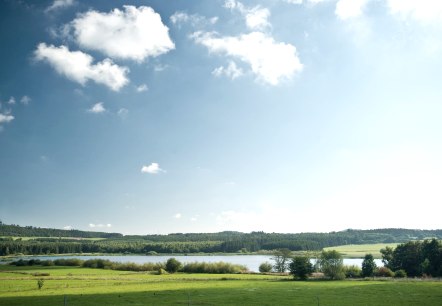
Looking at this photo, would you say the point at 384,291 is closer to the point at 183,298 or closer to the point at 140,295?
the point at 183,298

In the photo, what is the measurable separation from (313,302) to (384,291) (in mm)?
21565

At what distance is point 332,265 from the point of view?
4306 inches

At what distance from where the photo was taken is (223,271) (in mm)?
129750

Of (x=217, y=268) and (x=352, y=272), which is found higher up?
(x=217, y=268)

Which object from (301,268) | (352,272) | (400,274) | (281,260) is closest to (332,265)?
(301,268)

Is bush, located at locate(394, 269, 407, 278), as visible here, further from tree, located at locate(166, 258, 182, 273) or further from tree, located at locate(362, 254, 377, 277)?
tree, located at locate(166, 258, 182, 273)

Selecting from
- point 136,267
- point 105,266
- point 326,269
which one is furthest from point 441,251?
point 105,266

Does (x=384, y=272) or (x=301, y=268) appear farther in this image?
(x=384, y=272)

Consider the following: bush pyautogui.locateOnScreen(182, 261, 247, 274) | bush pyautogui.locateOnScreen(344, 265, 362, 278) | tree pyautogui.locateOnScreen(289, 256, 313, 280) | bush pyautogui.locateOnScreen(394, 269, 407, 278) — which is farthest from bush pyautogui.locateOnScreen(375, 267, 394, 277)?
bush pyautogui.locateOnScreen(182, 261, 247, 274)

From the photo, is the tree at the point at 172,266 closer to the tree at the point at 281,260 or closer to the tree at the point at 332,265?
the tree at the point at 281,260

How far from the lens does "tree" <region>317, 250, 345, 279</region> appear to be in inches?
4242

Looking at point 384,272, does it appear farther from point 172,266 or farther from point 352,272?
point 172,266

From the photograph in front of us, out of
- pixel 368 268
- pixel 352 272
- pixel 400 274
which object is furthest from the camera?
pixel 352 272

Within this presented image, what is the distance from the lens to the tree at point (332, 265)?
108m
